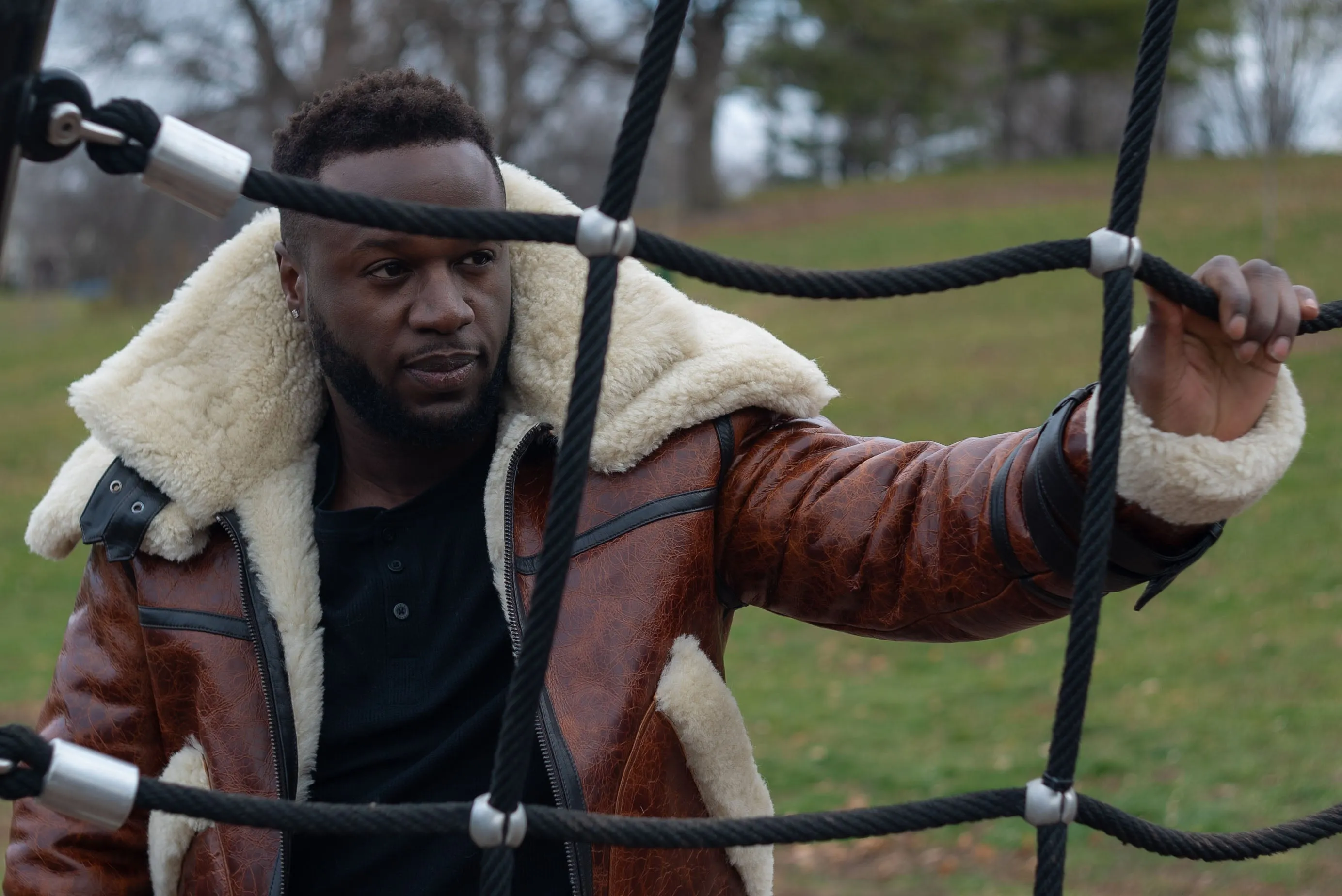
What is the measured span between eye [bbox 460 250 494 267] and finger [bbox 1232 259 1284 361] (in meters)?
1.03

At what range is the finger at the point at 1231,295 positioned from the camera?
4.66 ft

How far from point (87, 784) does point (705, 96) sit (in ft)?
76.7

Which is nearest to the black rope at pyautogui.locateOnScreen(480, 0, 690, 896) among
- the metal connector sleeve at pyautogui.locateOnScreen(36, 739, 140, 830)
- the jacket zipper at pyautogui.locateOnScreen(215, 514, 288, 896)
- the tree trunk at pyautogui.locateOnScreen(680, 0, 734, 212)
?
the metal connector sleeve at pyautogui.locateOnScreen(36, 739, 140, 830)

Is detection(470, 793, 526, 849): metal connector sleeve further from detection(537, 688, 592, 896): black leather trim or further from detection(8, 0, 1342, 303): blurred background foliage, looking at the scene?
detection(8, 0, 1342, 303): blurred background foliage

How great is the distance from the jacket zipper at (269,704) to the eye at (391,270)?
0.46 meters

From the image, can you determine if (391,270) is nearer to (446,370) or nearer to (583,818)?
(446,370)

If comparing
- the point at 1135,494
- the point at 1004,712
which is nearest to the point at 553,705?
the point at 1135,494

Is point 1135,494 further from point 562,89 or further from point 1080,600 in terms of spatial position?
point 562,89

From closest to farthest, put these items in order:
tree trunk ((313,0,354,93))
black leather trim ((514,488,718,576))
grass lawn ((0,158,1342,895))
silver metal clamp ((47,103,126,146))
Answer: silver metal clamp ((47,103,126,146)) < black leather trim ((514,488,718,576)) < grass lawn ((0,158,1342,895)) < tree trunk ((313,0,354,93))

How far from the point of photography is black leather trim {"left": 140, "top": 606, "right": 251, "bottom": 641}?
206 centimetres

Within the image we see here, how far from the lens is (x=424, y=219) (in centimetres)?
140

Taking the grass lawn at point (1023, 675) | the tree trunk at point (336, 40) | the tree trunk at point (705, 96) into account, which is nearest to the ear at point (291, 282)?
the grass lawn at point (1023, 675)

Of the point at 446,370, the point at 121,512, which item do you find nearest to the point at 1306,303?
the point at 446,370

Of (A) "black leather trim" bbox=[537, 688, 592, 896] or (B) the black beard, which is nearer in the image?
(A) "black leather trim" bbox=[537, 688, 592, 896]
